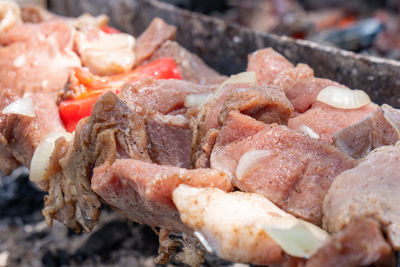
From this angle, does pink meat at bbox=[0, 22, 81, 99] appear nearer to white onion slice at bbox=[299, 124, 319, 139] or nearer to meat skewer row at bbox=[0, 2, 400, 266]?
meat skewer row at bbox=[0, 2, 400, 266]

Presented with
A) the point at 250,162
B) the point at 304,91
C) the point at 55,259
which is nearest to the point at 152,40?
the point at 304,91

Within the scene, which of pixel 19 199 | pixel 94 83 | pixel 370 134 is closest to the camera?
pixel 370 134

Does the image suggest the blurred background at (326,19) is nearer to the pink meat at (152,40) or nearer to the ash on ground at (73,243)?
the pink meat at (152,40)

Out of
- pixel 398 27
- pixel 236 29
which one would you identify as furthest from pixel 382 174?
pixel 398 27

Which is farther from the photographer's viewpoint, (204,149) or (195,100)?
(195,100)

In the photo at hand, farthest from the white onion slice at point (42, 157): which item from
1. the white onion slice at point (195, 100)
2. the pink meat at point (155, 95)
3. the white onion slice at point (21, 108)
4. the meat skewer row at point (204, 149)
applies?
the white onion slice at point (195, 100)

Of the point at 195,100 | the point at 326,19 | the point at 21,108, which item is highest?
the point at 195,100

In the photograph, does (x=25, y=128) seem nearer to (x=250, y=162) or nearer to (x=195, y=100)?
(x=195, y=100)
